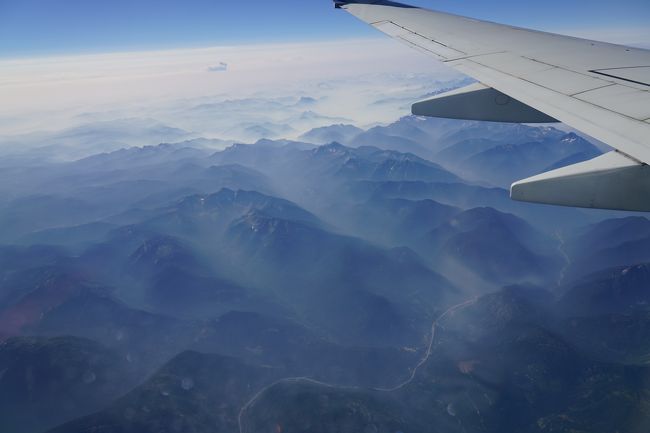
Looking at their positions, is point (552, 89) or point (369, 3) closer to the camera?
point (552, 89)

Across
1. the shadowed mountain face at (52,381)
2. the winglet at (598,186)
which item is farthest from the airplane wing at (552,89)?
the shadowed mountain face at (52,381)

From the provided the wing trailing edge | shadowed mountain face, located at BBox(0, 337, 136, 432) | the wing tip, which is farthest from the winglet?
shadowed mountain face, located at BBox(0, 337, 136, 432)

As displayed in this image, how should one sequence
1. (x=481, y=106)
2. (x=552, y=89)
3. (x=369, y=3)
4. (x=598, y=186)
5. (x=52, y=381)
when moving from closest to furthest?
(x=598, y=186)
(x=552, y=89)
(x=481, y=106)
(x=369, y=3)
(x=52, y=381)

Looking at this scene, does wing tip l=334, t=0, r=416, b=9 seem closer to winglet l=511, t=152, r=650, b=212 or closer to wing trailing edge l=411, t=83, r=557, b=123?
wing trailing edge l=411, t=83, r=557, b=123

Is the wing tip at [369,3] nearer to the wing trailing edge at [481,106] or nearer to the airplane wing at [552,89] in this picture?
the airplane wing at [552,89]

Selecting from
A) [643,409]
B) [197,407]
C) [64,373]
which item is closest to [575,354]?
[643,409]

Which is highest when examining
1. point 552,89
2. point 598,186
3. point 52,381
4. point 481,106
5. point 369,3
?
point 369,3

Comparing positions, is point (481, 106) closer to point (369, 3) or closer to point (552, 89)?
point (552, 89)

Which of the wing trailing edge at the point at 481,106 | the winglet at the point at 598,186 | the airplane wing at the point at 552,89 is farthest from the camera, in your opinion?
the wing trailing edge at the point at 481,106

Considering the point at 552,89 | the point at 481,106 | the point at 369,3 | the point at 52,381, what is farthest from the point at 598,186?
the point at 52,381
